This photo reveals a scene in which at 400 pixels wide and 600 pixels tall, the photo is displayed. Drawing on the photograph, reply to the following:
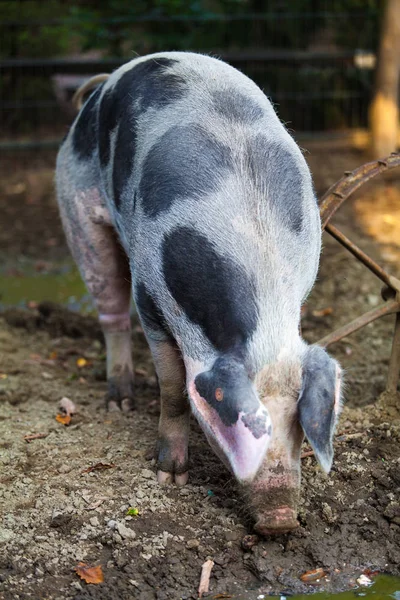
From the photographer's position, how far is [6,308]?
20.4 feet

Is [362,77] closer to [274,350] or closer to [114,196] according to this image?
[114,196]

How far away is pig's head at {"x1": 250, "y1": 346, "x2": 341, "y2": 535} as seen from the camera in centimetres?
286

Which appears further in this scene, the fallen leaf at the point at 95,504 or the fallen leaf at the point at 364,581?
the fallen leaf at the point at 95,504

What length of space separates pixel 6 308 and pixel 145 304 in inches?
117

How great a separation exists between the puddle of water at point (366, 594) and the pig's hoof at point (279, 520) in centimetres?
27

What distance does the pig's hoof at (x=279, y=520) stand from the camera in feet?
9.99

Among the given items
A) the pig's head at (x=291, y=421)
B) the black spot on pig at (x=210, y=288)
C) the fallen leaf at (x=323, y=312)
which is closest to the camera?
the pig's head at (x=291, y=421)

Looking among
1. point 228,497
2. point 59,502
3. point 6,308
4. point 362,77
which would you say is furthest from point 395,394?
point 362,77

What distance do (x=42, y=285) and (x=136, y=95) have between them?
125 inches

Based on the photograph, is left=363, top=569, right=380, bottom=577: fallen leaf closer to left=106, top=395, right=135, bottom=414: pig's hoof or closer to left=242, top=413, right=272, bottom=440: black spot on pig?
left=242, top=413, right=272, bottom=440: black spot on pig

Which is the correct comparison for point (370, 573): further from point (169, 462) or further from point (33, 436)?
point (33, 436)

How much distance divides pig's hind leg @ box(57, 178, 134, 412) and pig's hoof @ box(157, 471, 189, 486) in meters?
0.83

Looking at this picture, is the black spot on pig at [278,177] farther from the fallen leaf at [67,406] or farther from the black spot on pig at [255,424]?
the fallen leaf at [67,406]

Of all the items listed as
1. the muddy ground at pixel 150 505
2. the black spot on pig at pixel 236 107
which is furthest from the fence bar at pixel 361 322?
Result: the black spot on pig at pixel 236 107
